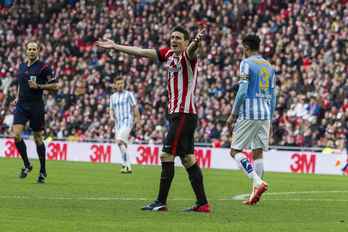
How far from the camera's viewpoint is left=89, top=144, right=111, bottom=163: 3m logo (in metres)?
35.1

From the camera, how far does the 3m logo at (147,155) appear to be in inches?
1318

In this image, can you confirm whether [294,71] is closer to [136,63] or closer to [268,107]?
[136,63]

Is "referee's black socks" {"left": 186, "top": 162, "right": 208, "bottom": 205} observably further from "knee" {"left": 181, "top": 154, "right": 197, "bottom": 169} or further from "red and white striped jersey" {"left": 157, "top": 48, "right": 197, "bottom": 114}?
"red and white striped jersey" {"left": 157, "top": 48, "right": 197, "bottom": 114}

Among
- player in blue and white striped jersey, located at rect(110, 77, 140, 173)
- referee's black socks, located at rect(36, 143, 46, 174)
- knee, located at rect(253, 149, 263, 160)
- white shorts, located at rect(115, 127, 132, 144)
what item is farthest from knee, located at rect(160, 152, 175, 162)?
white shorts, located at rect(115, 127, 132, 144)

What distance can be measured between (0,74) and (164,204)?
31.0m

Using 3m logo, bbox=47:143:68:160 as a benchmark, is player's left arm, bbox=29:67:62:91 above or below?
above

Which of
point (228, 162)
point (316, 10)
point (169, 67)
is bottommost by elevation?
point (228, 162)

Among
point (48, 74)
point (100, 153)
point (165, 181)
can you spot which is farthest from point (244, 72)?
point (100, 153)

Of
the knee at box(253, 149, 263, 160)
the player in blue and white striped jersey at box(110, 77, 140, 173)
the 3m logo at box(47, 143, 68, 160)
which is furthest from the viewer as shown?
Result: the 3m logo at box(47, 143, 68, 160)

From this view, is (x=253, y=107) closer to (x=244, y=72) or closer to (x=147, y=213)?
(x=244, y=72)

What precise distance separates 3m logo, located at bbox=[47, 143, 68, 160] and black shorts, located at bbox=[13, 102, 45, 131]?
1712 cm

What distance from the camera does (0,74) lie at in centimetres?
4278

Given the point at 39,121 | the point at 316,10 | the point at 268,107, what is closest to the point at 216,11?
the point at 316,10

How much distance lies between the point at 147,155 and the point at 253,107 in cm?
1912
